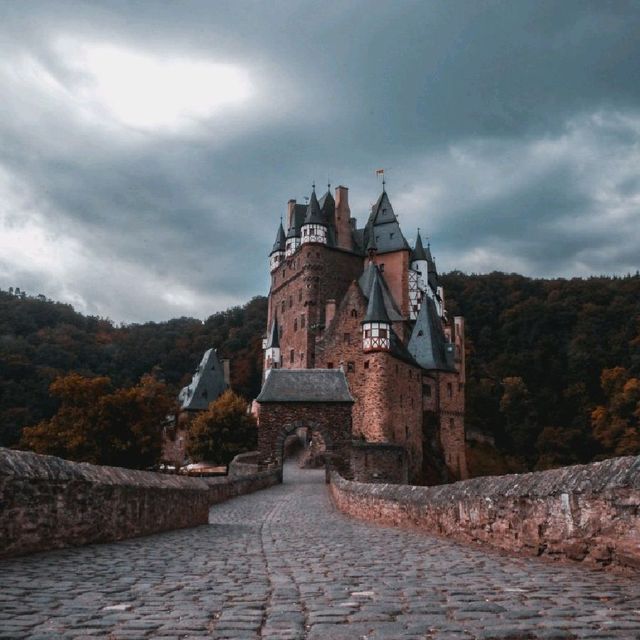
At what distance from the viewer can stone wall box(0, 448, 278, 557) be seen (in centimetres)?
666

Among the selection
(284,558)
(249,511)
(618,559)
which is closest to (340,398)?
(249,511)

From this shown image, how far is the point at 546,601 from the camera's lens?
4961 mm

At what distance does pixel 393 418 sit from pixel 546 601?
166ft

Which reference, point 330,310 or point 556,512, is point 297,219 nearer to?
point 330,310

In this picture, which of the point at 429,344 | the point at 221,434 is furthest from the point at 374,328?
the point at 221,434

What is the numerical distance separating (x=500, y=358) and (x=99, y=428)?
62518 millimetres

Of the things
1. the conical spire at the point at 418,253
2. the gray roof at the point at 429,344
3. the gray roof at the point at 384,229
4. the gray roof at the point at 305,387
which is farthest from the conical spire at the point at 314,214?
the gray roof at the point at 305,387

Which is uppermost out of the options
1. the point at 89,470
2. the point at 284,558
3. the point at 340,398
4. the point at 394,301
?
the point at 394,301

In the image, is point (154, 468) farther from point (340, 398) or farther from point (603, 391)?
point (603, 391)

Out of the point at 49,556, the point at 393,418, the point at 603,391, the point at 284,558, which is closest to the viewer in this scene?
the point at 49,556

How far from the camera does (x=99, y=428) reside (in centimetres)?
3712

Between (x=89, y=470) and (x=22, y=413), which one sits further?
(x=22, y=413)

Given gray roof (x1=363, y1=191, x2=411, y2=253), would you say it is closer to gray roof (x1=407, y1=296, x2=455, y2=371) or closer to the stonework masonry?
gray roof (x1=407, y1=296, x2=455, y2=371)

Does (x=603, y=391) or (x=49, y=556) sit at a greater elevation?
(x=603, y=391)
